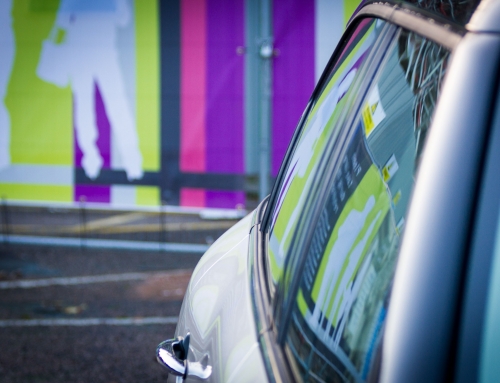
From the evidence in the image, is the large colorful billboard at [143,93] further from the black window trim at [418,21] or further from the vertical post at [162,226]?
the black window trim at [418,21]

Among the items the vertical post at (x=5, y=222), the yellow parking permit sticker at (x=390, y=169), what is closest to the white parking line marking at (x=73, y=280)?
the vertical post at (x=5, y=222)

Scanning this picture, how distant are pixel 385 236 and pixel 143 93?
20.6ft

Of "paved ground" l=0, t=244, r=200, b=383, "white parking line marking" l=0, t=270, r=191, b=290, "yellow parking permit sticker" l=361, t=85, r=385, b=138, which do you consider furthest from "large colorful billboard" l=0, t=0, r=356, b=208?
"yellow parking permit sticker" l=361, t=85, r=385, b=138

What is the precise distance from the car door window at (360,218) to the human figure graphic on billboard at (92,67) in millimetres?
5794

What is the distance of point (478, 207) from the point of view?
29.5 inches

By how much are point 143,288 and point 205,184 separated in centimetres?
158

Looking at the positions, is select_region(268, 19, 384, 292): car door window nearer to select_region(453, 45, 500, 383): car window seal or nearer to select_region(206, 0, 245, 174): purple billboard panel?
select_region(453, 45, 500, 383): car window seal

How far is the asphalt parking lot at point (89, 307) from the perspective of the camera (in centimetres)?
415

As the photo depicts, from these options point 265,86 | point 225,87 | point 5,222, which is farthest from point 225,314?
point 5,222

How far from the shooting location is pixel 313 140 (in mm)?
1722

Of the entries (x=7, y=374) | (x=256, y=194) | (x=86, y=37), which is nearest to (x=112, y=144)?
(x=86, y=37)

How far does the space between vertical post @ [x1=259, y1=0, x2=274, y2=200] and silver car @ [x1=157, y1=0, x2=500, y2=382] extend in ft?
16.2

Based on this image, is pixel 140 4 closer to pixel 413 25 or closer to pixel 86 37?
pixel 86 37

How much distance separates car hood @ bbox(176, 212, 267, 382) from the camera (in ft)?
4.15
